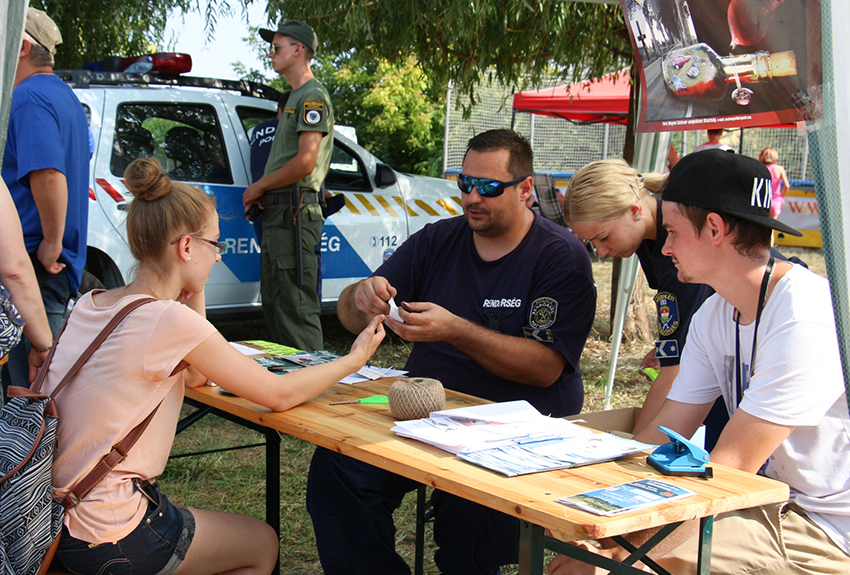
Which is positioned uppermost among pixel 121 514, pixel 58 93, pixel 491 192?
pixel 58 93

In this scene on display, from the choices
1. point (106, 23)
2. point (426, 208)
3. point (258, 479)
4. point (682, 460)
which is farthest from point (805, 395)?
point (106, 23)

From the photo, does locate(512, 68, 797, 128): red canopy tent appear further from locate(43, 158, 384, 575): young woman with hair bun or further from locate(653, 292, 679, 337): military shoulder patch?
locate(43, 158, 384, 575): young woman with hair bun

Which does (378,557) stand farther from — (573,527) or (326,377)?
(573,527)

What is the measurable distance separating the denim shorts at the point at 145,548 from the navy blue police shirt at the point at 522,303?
3.93 feet

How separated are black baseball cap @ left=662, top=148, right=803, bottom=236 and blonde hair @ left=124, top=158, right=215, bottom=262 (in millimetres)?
1345

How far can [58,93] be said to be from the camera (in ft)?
10.8

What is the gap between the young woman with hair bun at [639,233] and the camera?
265 cm

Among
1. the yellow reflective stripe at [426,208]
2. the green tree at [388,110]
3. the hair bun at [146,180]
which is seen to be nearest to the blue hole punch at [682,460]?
the hair bun at [146,180]

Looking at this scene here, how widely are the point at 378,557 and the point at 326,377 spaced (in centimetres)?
68

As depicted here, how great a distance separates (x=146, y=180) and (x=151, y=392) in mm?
579

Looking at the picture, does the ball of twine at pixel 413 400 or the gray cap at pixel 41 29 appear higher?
the gray cap at pixel 41 29

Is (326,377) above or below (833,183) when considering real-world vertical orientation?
below

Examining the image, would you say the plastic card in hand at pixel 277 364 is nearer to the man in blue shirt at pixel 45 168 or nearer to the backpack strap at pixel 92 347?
the backpack strap at pixel 92 347

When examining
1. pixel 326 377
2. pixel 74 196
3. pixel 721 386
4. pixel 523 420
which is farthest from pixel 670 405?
pixel 74 196
